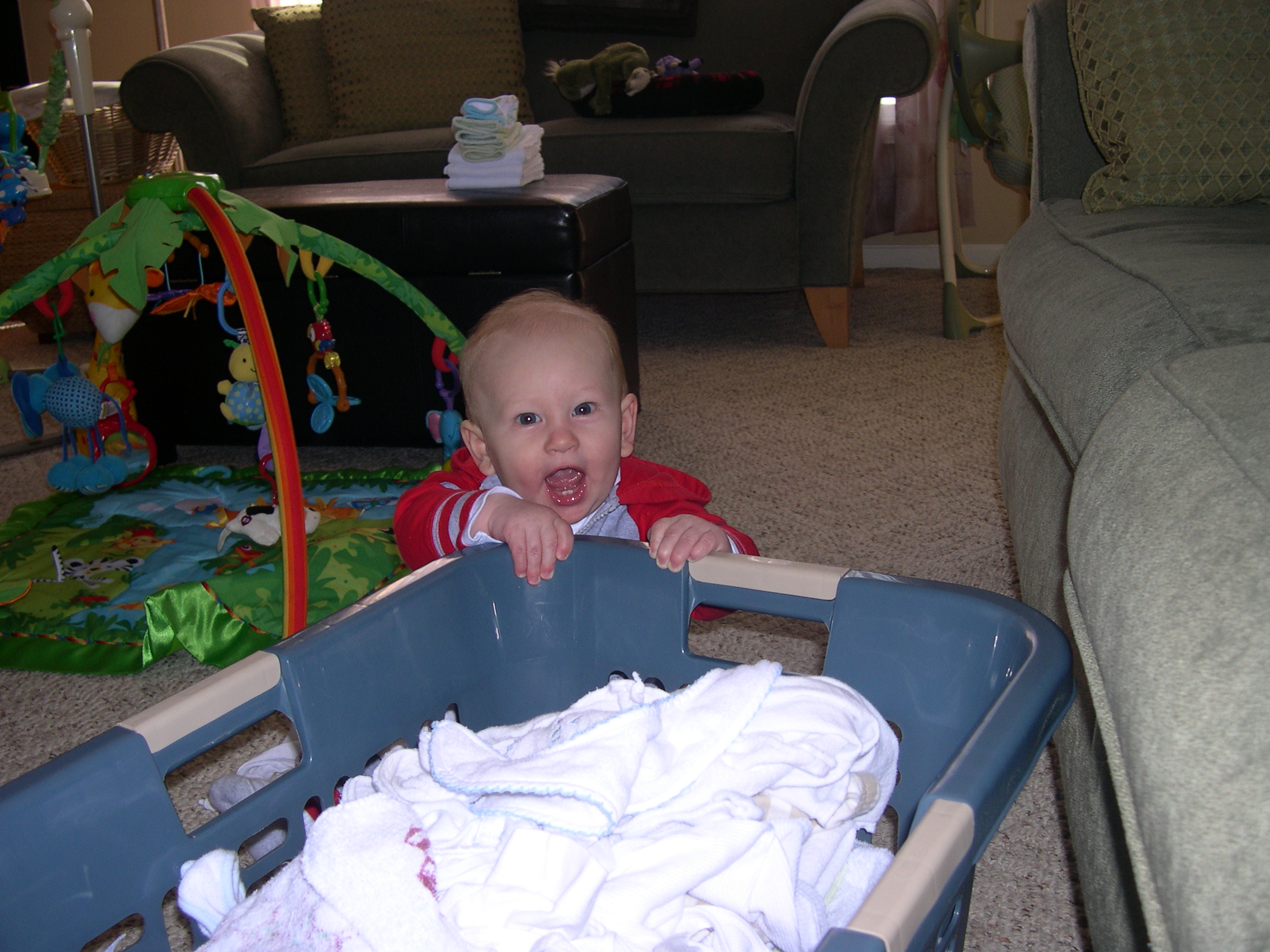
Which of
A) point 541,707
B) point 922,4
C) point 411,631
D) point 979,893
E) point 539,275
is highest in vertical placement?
point 922,4

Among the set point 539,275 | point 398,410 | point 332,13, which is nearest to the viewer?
point 539,275

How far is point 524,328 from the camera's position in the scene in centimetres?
82

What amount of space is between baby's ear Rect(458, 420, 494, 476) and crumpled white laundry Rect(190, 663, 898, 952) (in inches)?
13.0

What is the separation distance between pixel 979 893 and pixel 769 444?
3.40 feet

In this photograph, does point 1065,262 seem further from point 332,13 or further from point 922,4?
point 332,13

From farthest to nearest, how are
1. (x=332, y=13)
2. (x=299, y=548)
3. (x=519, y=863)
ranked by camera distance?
(x=332, y=13)
(x=299, y=548)
(x=519, y=863)

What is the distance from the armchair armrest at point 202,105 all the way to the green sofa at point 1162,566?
79.4 inches

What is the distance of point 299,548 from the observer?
0.87 metres

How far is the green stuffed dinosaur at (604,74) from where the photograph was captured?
235 cm

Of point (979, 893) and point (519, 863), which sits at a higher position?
point (519, 863)

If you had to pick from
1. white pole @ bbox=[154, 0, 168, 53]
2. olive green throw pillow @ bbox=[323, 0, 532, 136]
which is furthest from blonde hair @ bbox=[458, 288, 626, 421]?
white pole @ bbox=[154, 0, 168, 53]

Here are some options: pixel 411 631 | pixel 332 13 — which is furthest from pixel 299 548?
pixel 332 13

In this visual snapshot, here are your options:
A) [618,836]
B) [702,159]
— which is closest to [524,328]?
[618,836]

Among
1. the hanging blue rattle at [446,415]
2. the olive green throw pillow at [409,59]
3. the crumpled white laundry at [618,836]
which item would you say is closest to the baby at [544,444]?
the crumpled white laundry at [618,836]
